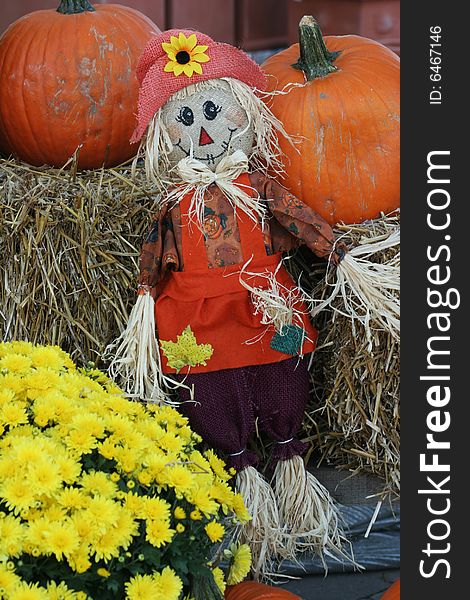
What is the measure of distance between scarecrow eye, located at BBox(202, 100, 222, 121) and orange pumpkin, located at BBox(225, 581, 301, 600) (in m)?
1.16

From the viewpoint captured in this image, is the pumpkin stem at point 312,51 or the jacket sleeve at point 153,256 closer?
the jacket sleeve at point 153,256

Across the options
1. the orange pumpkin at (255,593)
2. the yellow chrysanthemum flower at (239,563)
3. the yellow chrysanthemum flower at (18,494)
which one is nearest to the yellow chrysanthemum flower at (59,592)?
the yellow chrysanthemum flower at (18,494)

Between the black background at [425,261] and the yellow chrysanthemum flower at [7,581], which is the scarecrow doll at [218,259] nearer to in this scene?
the black background at [425,261]

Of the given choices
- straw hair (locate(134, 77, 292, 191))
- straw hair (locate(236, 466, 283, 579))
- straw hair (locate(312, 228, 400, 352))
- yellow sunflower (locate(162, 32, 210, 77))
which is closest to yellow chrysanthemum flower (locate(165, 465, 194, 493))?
straw hair (locate(236, 466, 283, 579))

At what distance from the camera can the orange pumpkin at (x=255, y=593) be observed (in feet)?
7.36

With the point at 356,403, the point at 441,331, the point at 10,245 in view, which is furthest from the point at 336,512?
the point at 10,245

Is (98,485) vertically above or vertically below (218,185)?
below

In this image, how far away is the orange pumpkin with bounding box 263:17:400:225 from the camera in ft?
8.20

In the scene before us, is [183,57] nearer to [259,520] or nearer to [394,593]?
[259,520]

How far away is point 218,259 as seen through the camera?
7.99ft

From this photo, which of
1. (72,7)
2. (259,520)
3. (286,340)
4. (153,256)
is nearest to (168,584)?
(259,520)

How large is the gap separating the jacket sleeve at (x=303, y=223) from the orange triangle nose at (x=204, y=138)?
0.19m

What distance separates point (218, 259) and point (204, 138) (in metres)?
0.31

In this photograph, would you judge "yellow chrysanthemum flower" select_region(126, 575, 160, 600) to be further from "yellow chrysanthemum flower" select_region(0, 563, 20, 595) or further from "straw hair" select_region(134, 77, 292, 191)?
"straw hair" select_region(134, 77, 292, 191)
